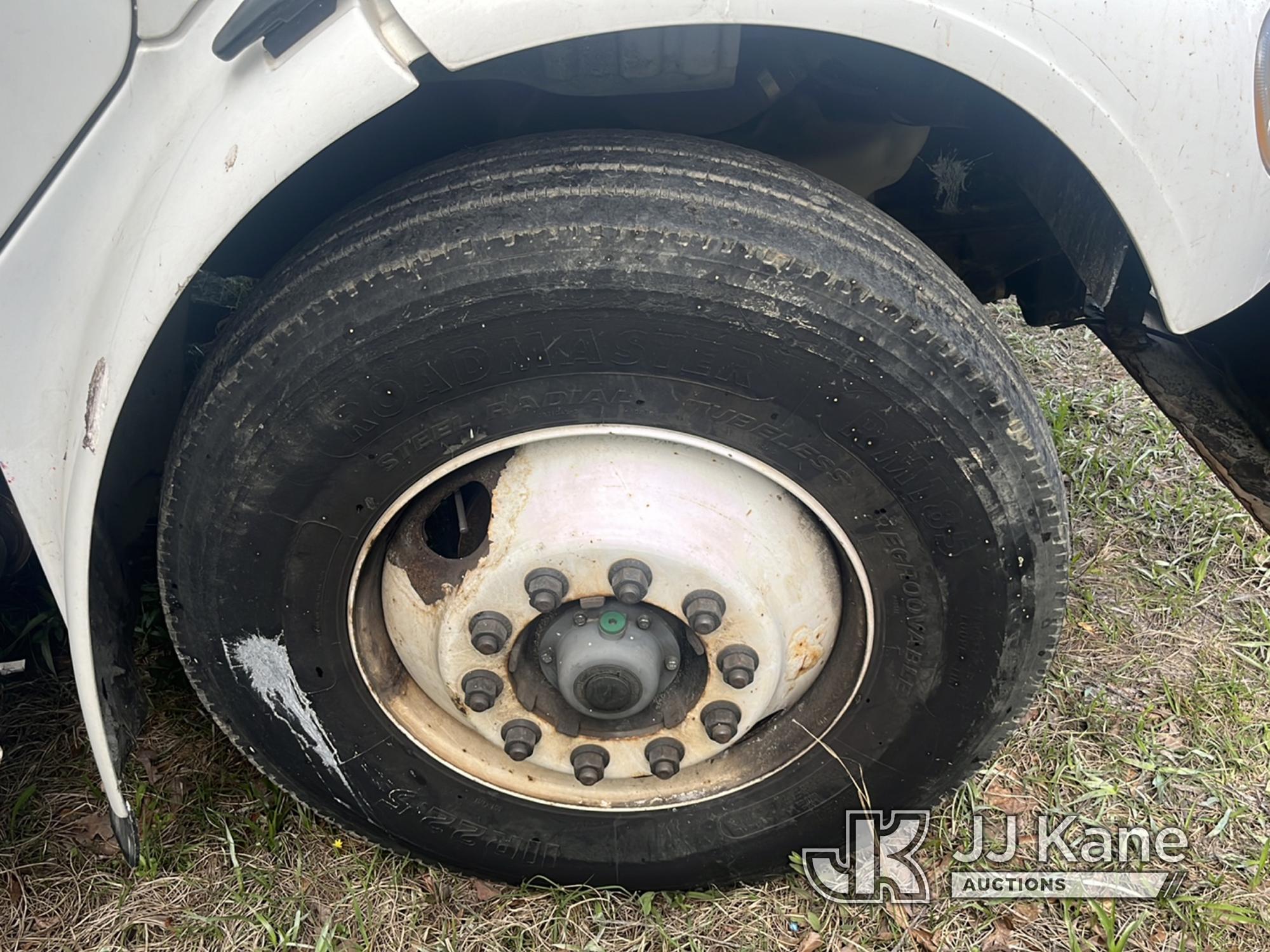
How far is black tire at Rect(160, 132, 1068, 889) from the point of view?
131 cm

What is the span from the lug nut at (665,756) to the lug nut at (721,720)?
7 cm

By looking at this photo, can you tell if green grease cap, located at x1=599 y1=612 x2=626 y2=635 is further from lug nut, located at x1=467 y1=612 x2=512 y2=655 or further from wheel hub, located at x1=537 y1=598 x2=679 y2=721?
lug nut, located at x1=467 y1=612 x2=512 y2=655

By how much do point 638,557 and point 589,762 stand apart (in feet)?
1.37

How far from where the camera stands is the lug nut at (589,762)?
66.8 inches

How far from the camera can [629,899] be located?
188 centimetres

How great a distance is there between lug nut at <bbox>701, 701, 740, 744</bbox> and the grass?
1.41 ft

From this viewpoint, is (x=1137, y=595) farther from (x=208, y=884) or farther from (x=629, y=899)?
(x=208, y=884)

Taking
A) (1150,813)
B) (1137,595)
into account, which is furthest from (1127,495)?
(1150,813)

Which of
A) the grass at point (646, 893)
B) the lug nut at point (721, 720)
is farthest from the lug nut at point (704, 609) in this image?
the grass at point (646, 893)

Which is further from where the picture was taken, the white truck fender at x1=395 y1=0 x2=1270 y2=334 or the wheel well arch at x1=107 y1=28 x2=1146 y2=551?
the wheel well arch at x1=107 y1=28 x2=1146 y2=551

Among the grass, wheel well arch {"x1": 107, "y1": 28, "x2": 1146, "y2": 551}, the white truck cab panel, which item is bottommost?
the grass

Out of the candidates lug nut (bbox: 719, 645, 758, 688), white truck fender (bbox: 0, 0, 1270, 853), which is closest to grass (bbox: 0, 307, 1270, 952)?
lug nut (bbox: 719, 645, 758, 688)

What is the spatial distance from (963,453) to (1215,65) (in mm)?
568

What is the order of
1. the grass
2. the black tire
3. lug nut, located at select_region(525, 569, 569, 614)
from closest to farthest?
the black tire, lug nut, located at select_region(525, 569, 569, 614), the grass
